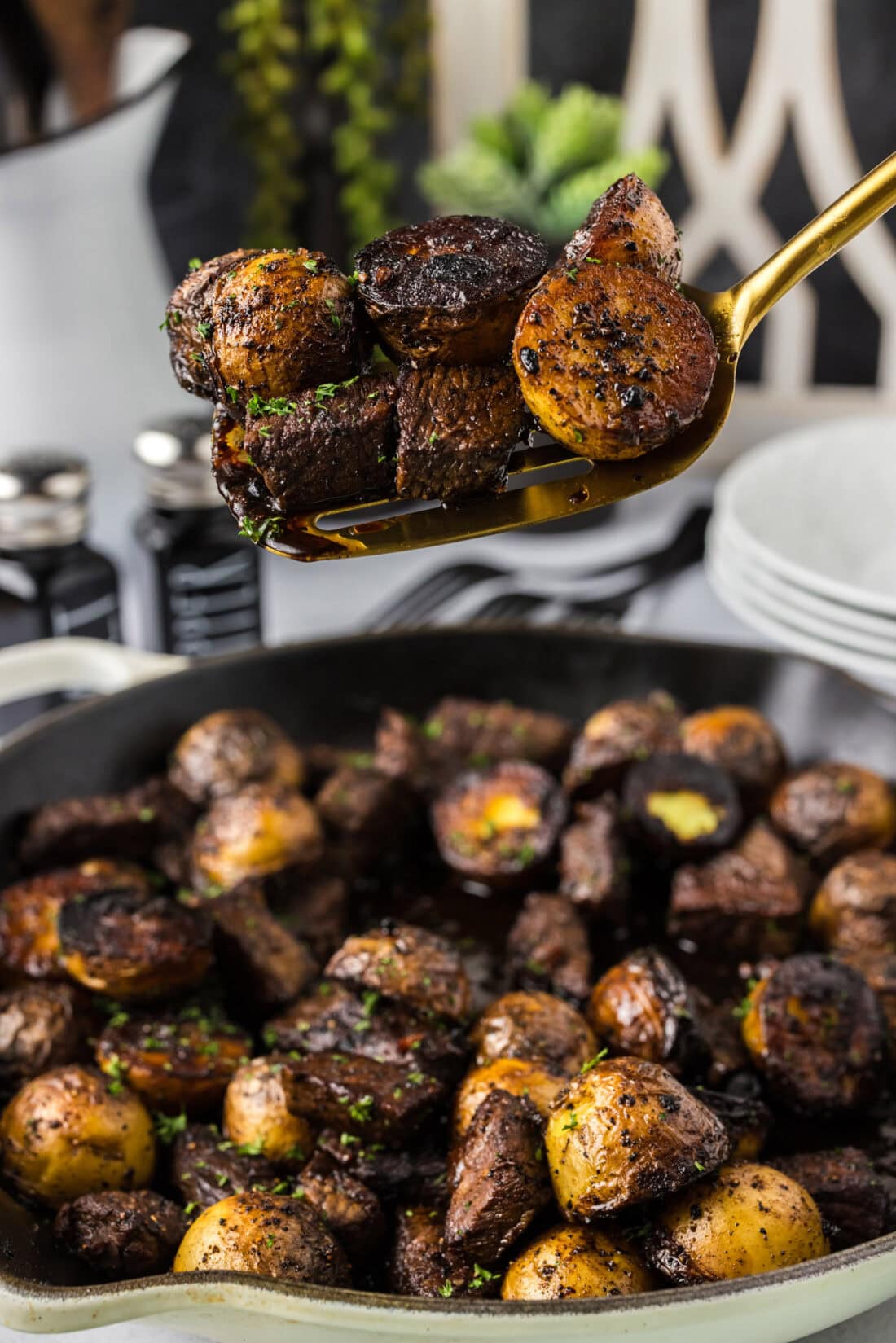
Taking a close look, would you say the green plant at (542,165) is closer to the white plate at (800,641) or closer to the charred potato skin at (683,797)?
the white plate at (800,641)

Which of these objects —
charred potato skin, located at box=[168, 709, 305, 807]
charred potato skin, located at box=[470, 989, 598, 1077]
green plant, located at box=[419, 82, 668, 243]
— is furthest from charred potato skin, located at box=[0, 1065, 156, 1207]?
green plant, located at box=[419, 82, 668, 243]

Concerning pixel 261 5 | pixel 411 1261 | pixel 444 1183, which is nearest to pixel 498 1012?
pixel 444 1183

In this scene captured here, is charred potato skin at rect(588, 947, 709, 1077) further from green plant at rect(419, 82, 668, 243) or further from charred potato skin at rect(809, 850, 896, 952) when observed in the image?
green plant at rect(419, 82, 668, 243)

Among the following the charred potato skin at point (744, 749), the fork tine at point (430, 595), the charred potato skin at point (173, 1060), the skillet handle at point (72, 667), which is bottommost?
the fork tine at point (430, 595)

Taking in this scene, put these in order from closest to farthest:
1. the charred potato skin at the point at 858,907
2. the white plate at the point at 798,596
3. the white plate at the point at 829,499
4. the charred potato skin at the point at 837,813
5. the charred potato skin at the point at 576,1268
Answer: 1. the charred potato skin at the point at 576,1268
2. the charred potato skin at the point at 858,907
3. the charred potato skin at the point at 837,813
4. the white plate at the point at 798,596
5. the white plate at the point at 829,499

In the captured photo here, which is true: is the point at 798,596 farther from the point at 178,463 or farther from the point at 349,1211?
the point at 349,1211

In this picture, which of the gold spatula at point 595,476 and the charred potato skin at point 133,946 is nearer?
the gold spatula at point 595,476

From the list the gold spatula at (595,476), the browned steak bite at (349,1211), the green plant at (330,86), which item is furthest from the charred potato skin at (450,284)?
the green plant at (330,86)

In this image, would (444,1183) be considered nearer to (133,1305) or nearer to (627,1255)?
(627,1255)
